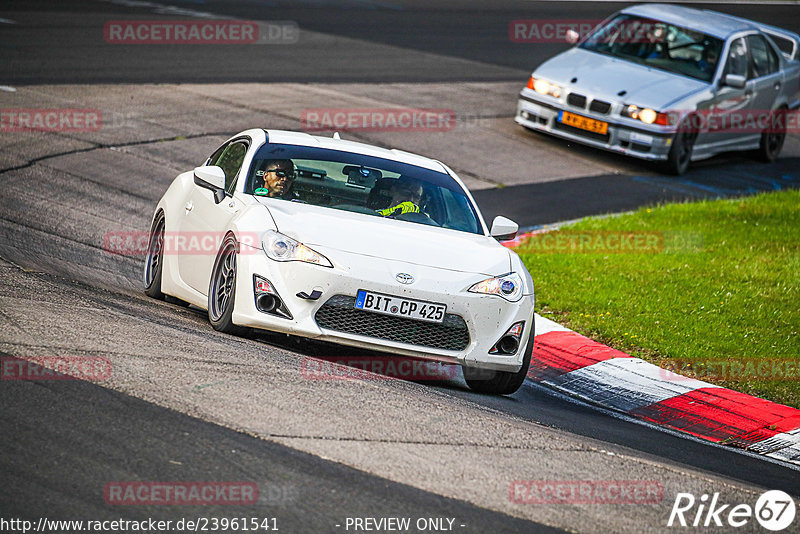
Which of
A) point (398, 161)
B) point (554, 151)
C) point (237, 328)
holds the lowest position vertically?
point (554, 151)

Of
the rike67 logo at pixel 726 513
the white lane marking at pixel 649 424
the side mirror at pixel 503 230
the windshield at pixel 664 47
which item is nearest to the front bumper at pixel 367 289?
the side mirror at pixel 503 230

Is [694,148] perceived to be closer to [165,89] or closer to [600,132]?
[600,132]

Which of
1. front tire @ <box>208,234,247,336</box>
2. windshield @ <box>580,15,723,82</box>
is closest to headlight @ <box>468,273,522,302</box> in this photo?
front tire @ <box>208,234,247,336</box>

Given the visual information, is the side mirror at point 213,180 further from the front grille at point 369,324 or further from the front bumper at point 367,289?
the front grille at point 369,324

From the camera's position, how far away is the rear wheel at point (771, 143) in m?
19.2

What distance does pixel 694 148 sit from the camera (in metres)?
17.4

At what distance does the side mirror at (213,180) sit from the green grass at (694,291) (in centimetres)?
339

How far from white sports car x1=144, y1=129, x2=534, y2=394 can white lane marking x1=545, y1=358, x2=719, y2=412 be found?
0.98 m

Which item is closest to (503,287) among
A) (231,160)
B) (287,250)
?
(287,250)

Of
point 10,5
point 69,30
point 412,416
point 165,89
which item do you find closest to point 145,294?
point 412,416

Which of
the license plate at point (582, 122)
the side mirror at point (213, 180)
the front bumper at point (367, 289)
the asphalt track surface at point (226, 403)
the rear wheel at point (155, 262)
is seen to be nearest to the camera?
the asphalt track surface at point (226, 403)

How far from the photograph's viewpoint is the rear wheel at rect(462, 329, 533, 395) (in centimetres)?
778

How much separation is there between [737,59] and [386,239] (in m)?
12.0

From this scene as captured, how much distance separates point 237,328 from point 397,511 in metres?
2.83
